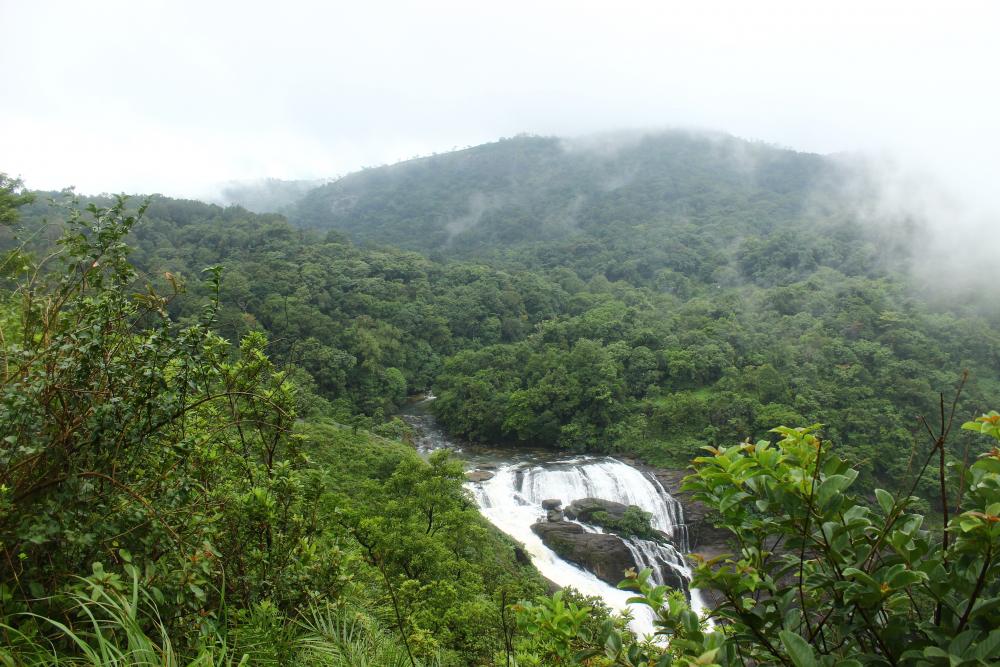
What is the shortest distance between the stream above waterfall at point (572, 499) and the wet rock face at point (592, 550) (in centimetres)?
19

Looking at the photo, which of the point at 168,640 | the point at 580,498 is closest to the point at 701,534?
the point at 580,498

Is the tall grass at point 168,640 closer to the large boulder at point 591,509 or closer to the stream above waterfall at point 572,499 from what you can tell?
the stream above waterfall at point 572,499

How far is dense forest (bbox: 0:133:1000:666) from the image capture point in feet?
5.42

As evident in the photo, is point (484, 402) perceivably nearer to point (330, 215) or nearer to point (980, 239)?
point (980, 239)

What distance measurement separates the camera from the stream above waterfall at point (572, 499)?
51.7ft

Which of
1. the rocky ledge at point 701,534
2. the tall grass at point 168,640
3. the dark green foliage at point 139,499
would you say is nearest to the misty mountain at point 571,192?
the rocky ledge at point 701,534

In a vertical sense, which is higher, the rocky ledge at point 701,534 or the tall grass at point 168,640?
the tall grass at point 168,640

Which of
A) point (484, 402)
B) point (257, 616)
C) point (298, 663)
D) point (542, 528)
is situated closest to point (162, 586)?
point (257, 616)

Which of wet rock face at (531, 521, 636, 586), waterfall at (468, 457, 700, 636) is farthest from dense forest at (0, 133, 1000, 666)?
wet rock face at (531, 521, 636, 586)

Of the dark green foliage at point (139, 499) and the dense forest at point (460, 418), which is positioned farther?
the dark green foliage at point (139, 499)

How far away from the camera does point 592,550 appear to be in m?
16.3

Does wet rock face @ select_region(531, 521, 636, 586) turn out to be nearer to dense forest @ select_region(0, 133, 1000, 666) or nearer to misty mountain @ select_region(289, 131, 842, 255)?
dense forest @ select_region(0, 133, 1000, 666)

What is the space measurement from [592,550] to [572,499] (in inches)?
134

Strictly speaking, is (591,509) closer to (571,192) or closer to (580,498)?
(580,498)
